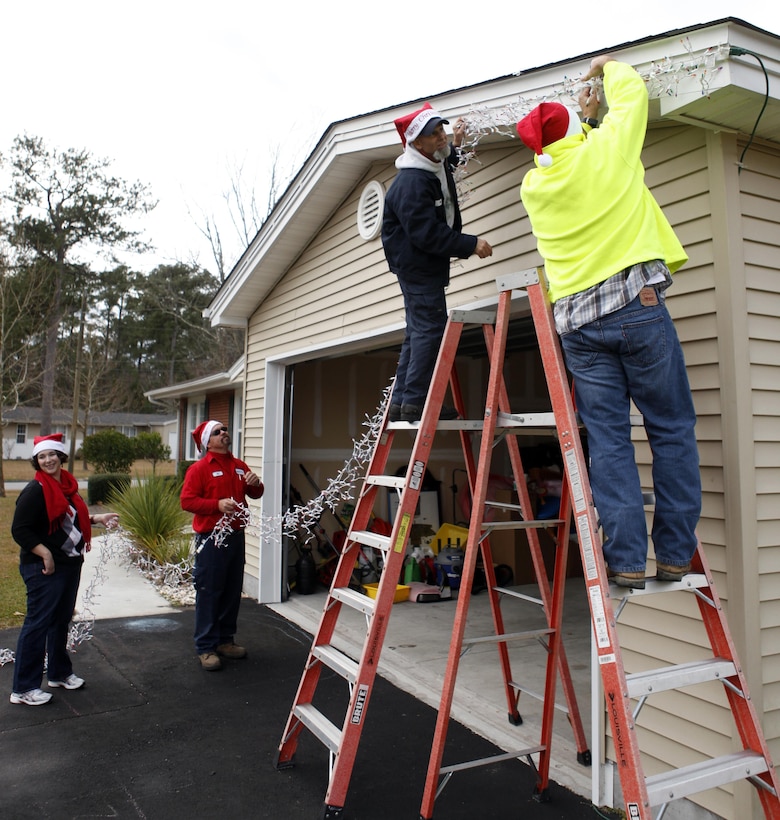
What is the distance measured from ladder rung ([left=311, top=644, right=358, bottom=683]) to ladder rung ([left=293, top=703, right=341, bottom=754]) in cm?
22

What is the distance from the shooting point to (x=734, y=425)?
107 inches

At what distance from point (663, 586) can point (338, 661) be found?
139 centimetres

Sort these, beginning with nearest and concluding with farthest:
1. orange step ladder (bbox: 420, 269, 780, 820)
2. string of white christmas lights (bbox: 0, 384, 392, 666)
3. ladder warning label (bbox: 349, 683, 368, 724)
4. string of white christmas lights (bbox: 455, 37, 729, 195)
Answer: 1. orange step ladder (bbox: 420, 269, 780, 820)
2. string of white christmas lights (bbox: 455, 37, 729, 195)
3. ladder warning label (bbox: 349, 683, 368, 724)
4. string of white christmas lights (bbox: 0, 384, 392, 666)

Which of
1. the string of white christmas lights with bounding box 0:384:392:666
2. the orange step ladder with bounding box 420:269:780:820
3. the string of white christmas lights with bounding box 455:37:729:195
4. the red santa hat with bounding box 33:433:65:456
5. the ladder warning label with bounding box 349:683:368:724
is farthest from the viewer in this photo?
the string of white christmas lights with bounding box 0:384:392:666

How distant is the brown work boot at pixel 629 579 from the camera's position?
2072mm

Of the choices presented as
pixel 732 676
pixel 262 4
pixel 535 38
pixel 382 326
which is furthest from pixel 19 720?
pixel 535 38

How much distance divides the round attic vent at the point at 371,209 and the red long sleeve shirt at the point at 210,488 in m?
2.18

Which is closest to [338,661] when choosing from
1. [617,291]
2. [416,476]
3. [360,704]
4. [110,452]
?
[360,704]

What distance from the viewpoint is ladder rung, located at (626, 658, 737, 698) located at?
195 centimetres

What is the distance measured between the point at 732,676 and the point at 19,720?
13.3 feet

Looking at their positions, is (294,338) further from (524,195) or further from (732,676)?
(732,676)

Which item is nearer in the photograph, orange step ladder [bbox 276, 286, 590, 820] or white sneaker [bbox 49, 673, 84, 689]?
orange step ladder [bbox 276, 286, 590, 820]

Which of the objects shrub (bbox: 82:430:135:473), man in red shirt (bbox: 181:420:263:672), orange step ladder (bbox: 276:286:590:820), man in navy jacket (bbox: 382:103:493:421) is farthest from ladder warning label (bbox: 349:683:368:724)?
shrub (bbox: 82:430:135:473)

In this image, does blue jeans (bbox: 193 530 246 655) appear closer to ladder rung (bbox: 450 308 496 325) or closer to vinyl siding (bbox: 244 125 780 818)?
ladder rung (bbox: 450 308 496 325)
